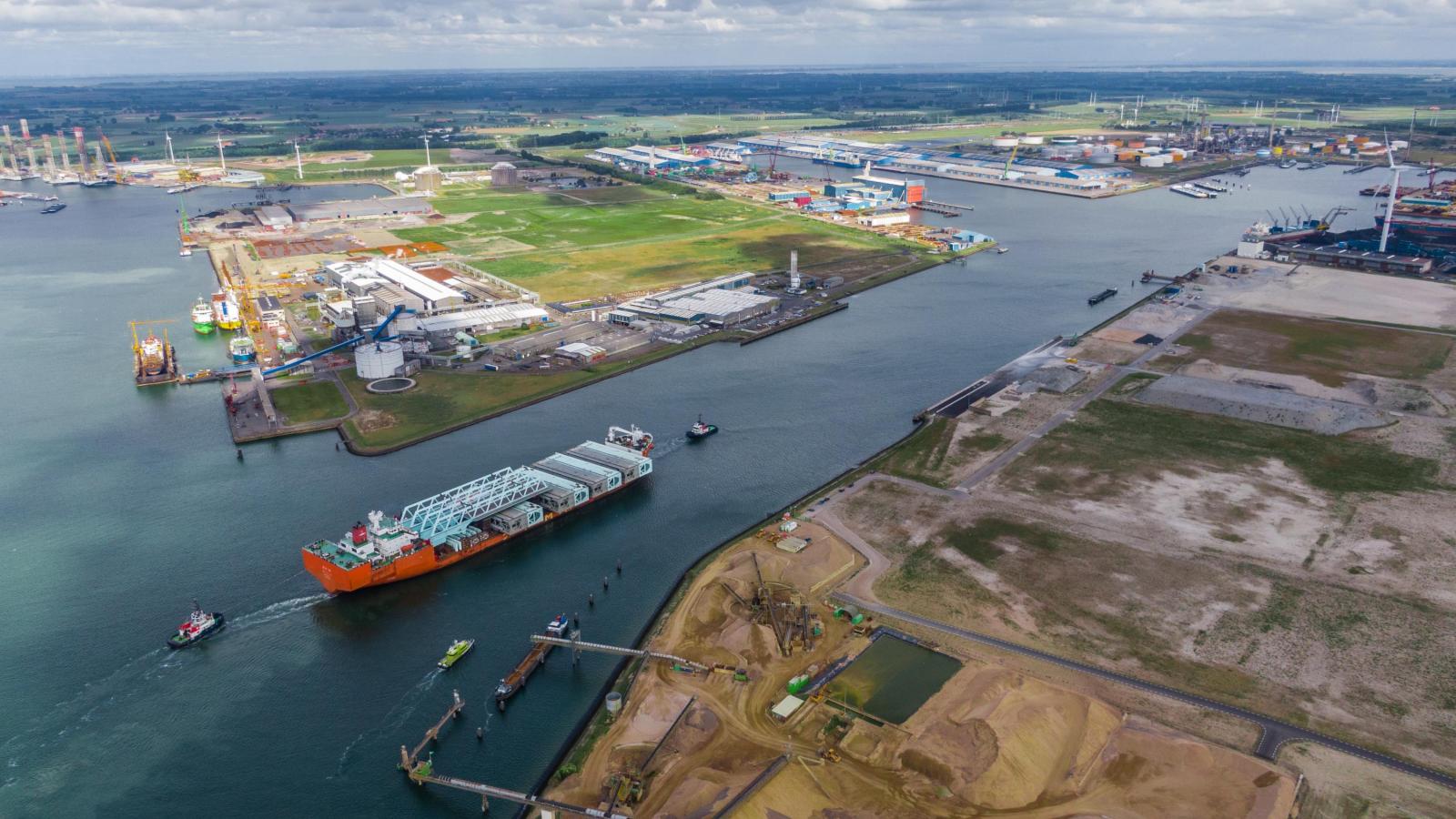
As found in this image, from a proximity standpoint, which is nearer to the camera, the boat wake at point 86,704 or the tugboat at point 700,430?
the boat wake at point 86,704

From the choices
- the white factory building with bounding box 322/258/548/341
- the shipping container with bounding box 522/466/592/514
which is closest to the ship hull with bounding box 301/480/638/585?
the shipping container with bounding box 522/466/592/514

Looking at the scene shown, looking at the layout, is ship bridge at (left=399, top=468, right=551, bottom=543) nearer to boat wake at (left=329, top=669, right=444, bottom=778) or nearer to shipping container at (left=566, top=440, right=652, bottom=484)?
shipping container at (left=566, top=440, right=652, bottom=484)

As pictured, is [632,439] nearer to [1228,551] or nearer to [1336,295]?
[1228,551]

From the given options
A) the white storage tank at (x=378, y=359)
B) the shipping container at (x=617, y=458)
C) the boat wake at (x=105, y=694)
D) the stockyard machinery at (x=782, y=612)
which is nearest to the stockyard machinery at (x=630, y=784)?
the stockyard machinery at (x=782, y=612)

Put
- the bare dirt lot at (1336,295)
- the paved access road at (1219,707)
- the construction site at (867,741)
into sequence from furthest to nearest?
1. the bare dirt lot at (1336,295)
2. the paved access road at (1219,707)
3. the construction site at (867,741)

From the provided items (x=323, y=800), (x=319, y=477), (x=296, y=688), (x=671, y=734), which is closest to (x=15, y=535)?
(x=319, y=477)

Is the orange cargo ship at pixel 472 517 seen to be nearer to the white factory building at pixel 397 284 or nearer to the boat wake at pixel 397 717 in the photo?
the boat wake at pixel 397 717
